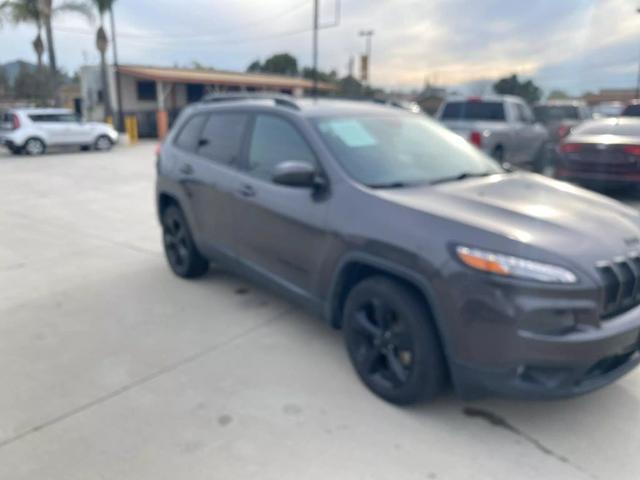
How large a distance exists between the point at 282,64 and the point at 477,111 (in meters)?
50.1

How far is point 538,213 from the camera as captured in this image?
9.09 feet

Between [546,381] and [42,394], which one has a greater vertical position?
[546,381]

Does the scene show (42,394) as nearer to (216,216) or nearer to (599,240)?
(216,216)

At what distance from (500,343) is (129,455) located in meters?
1.85

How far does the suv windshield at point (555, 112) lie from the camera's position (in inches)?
592

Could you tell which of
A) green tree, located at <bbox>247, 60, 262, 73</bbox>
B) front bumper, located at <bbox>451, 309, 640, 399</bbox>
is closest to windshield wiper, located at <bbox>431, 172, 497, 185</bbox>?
front bumper, located at <bbox>451, 309, 640, 399</bbox>

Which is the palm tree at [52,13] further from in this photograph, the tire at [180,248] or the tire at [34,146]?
the tire at [180,248]

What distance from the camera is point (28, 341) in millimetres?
3799

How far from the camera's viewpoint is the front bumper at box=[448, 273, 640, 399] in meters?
2.33

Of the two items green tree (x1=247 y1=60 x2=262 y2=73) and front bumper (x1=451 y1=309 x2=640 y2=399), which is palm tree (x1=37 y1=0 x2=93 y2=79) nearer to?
front bumper (x1=451 y1=309 x2=640 y2=399)

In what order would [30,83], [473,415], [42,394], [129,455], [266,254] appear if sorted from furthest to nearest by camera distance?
[30,83] → [266,254] → [42,394] → [473,415] → [129,455]

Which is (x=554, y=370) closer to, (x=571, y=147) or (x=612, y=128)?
(x=571, y=147)

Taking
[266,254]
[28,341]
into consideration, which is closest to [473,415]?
[266,254]

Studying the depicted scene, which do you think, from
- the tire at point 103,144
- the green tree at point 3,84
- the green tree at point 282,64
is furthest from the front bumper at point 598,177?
the green tree at point 282,64
